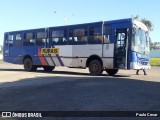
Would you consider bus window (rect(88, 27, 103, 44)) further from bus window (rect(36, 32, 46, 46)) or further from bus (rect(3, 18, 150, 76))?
bus window (rect(36, 32, 46, 46))

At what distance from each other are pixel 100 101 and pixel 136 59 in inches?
356

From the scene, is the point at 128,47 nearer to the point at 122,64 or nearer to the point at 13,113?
the point at 122,64

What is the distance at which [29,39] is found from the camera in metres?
22.6

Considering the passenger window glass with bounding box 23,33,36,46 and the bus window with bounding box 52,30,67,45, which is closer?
the bus window with bounding box 52,30,67,45

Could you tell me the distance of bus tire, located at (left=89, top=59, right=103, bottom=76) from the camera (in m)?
18.1

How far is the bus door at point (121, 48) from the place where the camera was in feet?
55.5

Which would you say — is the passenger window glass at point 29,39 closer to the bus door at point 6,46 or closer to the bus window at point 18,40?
the bus window at point 18,40

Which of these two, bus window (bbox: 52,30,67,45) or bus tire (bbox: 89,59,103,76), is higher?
bus window (bbox: 52,30,67,45)

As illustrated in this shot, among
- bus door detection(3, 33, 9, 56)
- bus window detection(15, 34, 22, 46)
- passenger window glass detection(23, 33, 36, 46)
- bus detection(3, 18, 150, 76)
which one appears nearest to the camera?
bus detection(3, 18, 150, 76)

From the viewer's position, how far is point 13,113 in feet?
22.8

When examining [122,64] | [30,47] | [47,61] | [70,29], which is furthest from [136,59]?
[30,47]

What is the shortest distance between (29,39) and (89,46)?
5.90m

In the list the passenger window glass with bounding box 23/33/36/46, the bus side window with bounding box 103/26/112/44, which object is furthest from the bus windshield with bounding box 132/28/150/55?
the passenger window glass with bounding box 23/33/36/46

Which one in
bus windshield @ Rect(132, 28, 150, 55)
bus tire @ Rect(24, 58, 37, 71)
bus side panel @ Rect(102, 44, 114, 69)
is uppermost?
bus windshield @ Rect(132, 28, 150, 55)
